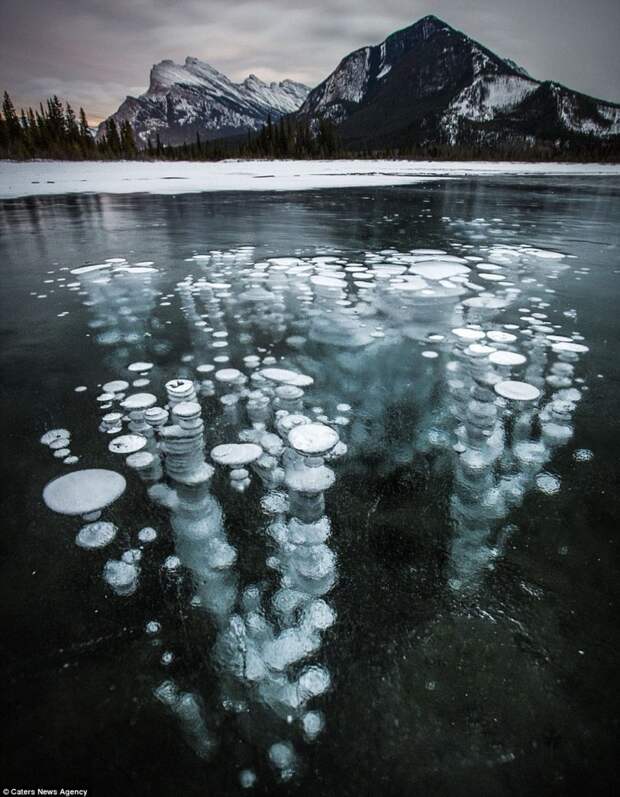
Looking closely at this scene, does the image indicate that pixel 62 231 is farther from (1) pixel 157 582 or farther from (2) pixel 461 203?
(2) pixel 461 203

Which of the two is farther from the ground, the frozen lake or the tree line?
the tree line

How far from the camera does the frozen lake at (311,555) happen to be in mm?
1065

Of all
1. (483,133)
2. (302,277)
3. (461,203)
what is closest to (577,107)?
(483,133)

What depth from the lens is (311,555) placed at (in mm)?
1579

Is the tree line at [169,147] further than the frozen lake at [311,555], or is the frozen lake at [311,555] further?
the tree line at [169,147]

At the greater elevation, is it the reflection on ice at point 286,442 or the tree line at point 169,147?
the tree line at point 169,147

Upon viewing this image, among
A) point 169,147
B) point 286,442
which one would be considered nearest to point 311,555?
point 286,442

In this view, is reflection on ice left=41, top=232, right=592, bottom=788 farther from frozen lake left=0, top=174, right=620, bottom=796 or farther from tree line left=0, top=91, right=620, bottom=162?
tree line left=0, top=91, right=620, bottom=162

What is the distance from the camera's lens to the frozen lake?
1.07m

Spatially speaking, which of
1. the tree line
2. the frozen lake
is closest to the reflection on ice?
the frozen lake

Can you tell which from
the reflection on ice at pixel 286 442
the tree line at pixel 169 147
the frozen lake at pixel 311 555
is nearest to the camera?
the frozen lake at pixel 311 555

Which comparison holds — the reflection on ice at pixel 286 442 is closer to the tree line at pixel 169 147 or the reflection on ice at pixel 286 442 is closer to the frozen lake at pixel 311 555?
the frozen lake at pixel 311 555

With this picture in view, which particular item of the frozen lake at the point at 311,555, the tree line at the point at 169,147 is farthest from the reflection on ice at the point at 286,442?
the tree line at the point at 169,147

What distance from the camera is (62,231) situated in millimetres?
8750
